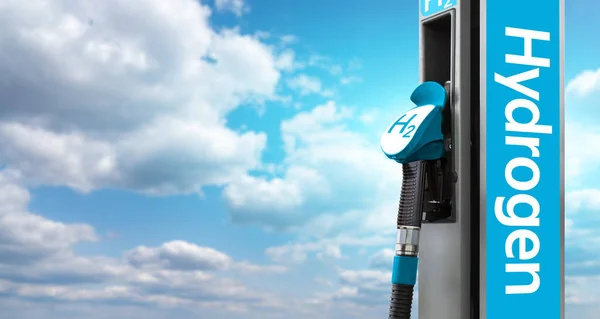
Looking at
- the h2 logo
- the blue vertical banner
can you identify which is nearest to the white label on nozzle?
the h2 logo

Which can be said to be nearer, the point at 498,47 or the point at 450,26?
the point at 498,47

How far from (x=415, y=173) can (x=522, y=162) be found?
0.50 metres

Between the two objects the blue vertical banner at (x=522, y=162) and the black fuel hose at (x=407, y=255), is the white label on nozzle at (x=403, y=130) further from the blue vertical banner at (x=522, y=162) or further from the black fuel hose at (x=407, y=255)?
the blue vertical banner at (x=522, y=162)

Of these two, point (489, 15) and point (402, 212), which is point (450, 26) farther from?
point (402, 212)

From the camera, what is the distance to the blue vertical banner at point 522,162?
3748mm

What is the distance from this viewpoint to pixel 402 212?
12.6ft

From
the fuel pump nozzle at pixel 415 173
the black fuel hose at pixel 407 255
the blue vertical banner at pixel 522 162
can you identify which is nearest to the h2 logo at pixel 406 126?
the fuel pump nozzle at pixel 415 173

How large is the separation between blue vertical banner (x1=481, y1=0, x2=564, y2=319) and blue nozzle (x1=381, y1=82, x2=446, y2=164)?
0.75 feet

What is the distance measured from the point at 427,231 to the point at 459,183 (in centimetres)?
33

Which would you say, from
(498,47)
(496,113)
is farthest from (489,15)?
(496,113)

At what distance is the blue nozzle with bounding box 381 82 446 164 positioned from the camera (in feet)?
12.3

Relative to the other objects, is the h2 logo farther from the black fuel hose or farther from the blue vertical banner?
the blue vertical banner

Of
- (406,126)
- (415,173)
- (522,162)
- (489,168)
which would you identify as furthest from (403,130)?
(522,162)

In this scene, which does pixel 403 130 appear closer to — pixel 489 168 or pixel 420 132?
pixel 420 132
